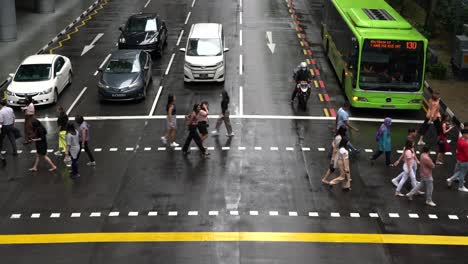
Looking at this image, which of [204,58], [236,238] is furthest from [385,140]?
[204,58]

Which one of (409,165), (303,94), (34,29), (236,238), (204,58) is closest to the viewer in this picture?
(236,238)

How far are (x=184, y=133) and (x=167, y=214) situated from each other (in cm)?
649

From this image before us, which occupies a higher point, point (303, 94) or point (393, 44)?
point (393, 44)

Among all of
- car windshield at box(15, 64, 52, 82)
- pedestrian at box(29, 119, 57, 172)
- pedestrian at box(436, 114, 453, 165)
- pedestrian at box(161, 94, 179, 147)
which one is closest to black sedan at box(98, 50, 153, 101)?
car windshield at box(15, 64, 52, 82)

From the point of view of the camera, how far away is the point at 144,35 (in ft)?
105

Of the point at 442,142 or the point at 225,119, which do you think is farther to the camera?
the point at 225,119

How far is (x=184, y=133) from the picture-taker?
2253 centimetres

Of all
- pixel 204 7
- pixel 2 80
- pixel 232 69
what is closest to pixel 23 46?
pixel 2 80

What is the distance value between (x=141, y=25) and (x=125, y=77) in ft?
25.2

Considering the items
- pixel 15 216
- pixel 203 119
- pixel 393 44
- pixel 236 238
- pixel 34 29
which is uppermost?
pixel 393 44

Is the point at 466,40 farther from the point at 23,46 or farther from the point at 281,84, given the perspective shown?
the point at 23,46

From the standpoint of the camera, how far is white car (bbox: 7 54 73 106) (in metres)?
25.0

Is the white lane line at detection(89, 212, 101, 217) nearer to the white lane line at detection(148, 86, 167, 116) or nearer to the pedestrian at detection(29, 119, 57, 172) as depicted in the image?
the pedestrian at detection(29, 119, 57, 172)

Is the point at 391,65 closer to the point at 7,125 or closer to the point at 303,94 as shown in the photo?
the point at 303,94
